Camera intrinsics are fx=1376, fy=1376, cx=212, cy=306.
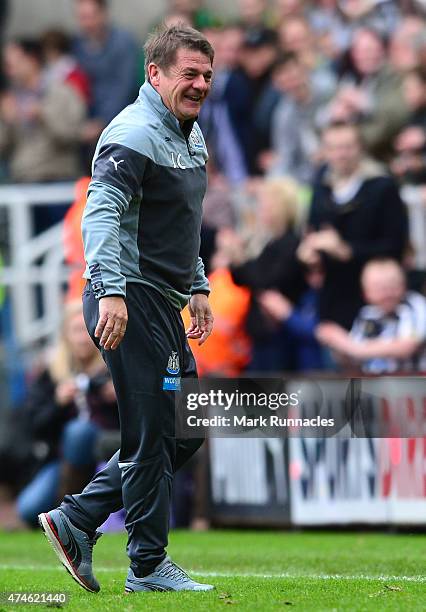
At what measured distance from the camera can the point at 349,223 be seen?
11.9 metres

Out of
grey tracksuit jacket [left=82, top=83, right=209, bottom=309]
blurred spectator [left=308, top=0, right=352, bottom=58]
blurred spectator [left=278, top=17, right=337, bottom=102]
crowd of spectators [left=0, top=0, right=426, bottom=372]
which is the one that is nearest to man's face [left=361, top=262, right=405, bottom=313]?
crowd of spectators [left=0, top=0, right=426, bottom=372]

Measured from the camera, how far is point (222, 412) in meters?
6.36

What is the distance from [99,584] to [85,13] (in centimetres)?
1022

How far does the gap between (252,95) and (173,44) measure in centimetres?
851

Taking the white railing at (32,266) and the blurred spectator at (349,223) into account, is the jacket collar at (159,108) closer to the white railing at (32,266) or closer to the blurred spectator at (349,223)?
the blurred spectator at (349,223)

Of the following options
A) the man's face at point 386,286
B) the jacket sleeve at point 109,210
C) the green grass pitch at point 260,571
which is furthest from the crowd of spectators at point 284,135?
the jacket sleeve at point 109,210

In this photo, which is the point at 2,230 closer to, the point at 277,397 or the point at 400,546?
the point at 400,546

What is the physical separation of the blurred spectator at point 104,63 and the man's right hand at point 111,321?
31.4ft

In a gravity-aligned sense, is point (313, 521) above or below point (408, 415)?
below

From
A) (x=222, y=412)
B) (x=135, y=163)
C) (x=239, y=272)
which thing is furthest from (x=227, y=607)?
(x=239, y=272)

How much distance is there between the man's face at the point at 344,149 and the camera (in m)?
11.7

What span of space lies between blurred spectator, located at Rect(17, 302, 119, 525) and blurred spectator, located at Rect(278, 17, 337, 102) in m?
3.61

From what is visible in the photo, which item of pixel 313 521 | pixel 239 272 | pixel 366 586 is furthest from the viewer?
pixel 239 272

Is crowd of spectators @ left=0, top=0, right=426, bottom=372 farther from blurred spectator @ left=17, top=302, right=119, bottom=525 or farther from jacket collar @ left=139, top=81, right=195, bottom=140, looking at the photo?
jacket collar @ left=139, top=81, right=195, bottom=140
